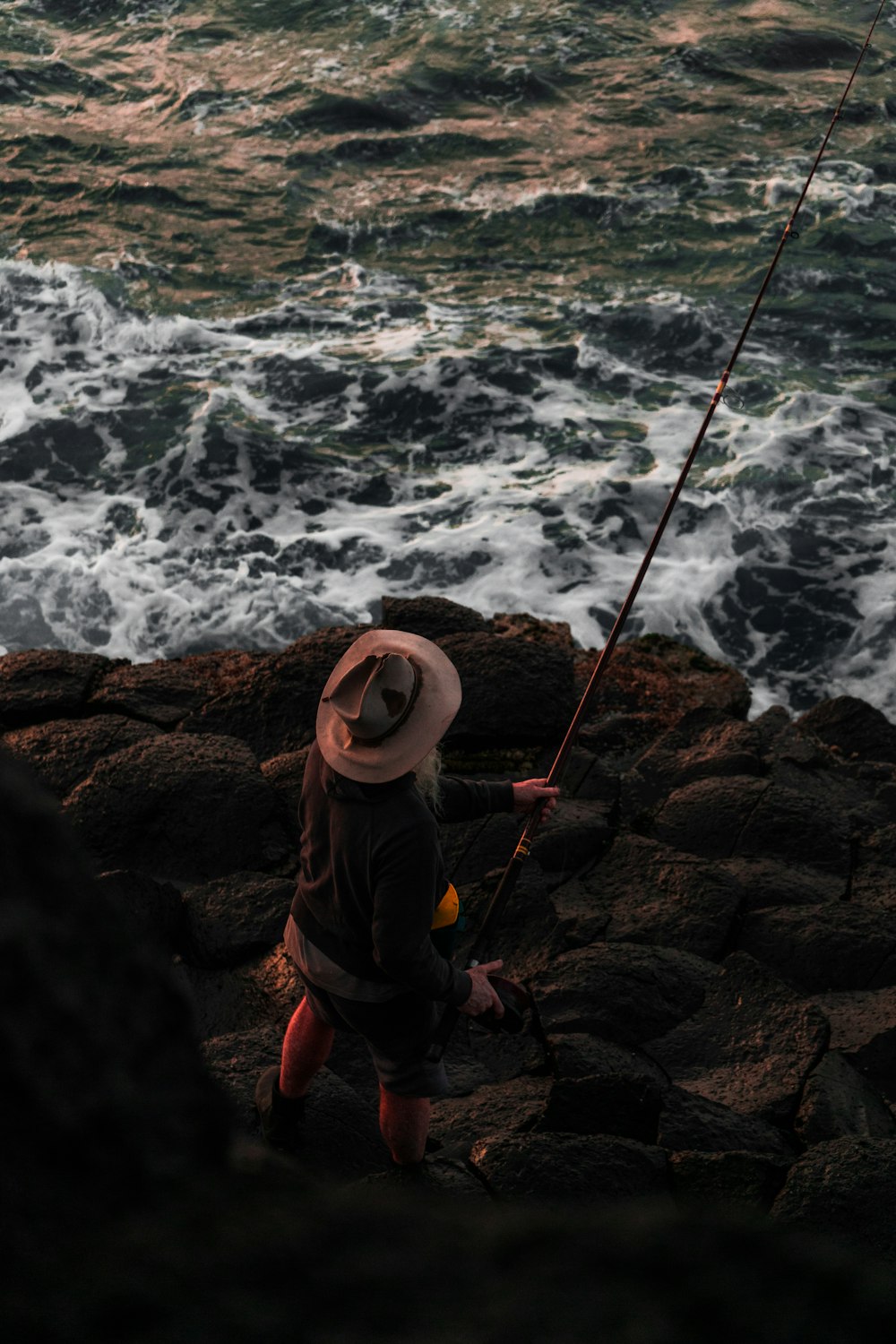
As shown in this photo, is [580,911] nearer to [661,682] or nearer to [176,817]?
[176,817]

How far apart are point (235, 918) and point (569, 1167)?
71.2 inches

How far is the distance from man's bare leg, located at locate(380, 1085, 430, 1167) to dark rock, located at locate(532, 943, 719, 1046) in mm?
1054

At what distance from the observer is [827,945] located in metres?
4.59

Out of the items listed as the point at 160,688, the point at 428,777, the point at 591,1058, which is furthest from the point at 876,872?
the point at 160,688

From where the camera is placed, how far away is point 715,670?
8070 mm

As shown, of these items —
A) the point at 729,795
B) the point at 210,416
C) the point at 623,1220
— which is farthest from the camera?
the point at 210,416

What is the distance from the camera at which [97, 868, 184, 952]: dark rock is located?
429 cm

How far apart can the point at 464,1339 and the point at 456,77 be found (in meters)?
25.0

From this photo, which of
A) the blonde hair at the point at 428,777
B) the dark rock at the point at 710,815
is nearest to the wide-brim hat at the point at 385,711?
the blonde hair at the point at 428,777

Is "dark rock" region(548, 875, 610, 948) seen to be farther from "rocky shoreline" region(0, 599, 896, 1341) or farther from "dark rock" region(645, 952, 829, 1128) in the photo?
"dark rock" region(645, 952, 829, 1128)

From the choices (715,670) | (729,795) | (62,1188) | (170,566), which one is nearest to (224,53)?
(170,566)

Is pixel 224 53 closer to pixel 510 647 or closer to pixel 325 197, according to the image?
pixel 325 197

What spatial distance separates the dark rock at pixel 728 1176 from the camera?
3.17 meters

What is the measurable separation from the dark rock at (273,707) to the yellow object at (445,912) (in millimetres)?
2863
